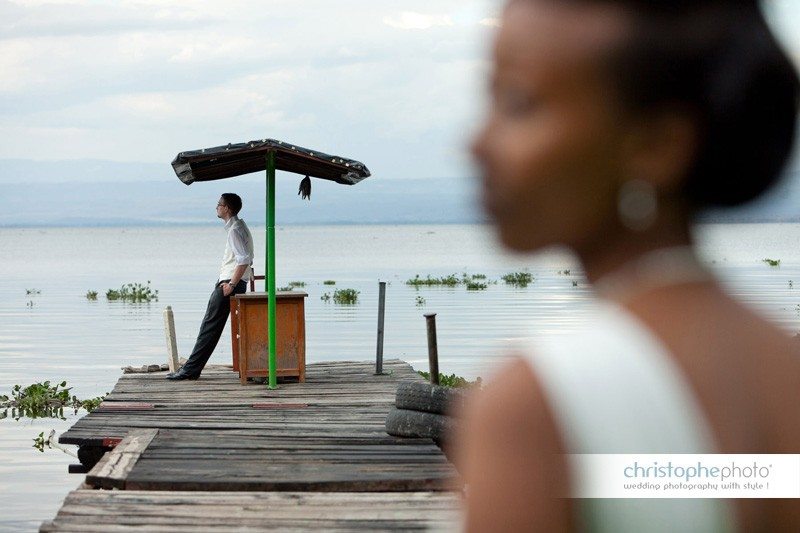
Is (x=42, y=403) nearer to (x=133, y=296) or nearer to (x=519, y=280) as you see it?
(x=133, y=296)

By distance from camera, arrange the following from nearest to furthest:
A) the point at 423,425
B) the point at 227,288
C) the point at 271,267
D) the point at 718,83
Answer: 1. the point at 718,83
2. the point at 423,425
3. the point at 271,267
4. the point at 227,288

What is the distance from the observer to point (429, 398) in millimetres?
10836

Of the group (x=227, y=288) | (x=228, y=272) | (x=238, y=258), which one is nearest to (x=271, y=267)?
(x=238, y=258)

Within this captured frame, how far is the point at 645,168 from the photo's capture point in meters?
1.19

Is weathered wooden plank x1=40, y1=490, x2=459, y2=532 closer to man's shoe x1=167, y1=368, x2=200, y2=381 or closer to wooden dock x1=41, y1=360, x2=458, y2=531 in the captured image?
wooden dock x1=41, y1=360, x2=458, y2=531

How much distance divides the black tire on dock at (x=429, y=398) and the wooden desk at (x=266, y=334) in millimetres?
4570

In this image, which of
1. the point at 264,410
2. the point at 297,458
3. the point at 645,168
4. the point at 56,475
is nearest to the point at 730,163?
the point at 645,168

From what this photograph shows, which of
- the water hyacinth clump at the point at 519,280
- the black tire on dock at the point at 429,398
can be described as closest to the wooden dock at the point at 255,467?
the black tire on dock at the point at 429,398

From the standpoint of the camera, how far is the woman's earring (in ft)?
3.91

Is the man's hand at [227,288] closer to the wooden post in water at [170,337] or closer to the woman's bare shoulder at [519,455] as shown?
the wooden post in water at [170,337]

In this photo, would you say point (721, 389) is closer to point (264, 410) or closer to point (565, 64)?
point (565, 64)

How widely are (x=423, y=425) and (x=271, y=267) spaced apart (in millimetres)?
4613

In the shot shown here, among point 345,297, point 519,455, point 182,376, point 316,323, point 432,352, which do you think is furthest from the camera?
point 345,297

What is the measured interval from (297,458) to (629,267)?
8.77m
